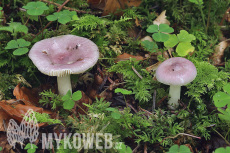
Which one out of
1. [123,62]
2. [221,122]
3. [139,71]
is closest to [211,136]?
[221,122]

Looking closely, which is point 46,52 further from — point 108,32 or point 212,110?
point 212,110

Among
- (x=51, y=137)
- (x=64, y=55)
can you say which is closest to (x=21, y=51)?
(x=64, y=55)

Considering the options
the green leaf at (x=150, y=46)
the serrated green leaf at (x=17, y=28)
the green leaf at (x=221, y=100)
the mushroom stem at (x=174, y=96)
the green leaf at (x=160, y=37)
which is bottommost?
the mushroom stem at (x=174, y=96)

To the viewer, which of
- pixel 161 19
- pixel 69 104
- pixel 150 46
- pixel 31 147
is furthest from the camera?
pixel 161 19

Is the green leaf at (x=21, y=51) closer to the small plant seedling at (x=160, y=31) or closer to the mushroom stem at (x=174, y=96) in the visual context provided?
the small plant seedling at (x=160, y=31)

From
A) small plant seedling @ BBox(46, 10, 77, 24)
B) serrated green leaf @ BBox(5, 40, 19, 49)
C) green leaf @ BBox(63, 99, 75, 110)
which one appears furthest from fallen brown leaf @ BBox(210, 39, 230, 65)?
serrated green leaf @ BBox(5, 40, 19, 49)

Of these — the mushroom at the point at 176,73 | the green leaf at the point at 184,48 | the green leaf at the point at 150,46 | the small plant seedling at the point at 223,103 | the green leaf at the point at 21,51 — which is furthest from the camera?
the green leaf at the point at 150,46

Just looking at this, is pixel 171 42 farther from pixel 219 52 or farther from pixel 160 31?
pixel 219 52

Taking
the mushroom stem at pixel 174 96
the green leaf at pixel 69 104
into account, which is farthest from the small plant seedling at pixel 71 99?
the mushroom stem at pixel 174 96
